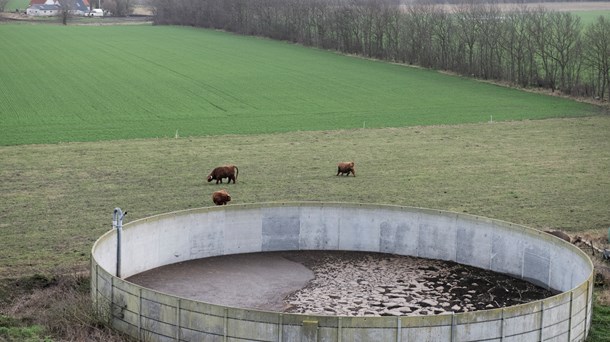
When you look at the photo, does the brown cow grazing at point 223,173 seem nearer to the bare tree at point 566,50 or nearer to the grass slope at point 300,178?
the grass slope at point 300,178

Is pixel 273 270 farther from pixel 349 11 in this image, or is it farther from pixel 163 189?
pixel 349 11

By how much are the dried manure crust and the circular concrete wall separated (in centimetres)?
38

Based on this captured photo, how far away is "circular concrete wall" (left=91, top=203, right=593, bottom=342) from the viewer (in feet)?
69.3

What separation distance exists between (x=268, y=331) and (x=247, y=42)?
87510mm

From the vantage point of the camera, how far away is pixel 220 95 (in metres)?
68.5

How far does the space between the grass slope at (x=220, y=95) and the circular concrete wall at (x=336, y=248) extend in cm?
2161

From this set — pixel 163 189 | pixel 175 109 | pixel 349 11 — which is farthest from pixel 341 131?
pixel 349 11

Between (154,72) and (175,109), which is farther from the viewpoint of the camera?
(154,72)

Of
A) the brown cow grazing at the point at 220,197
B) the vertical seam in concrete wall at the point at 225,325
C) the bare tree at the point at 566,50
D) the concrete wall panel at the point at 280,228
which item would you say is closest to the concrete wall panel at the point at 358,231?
the concrete wall panel at the point at 280,228

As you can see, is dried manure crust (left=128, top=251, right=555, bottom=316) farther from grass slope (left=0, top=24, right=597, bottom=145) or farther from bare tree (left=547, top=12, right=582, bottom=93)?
bare tree (left=547, top=12, right=582, bottom=93)

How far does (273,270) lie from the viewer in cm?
2892

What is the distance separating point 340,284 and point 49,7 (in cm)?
15304

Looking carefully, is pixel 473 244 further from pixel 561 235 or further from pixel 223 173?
pixel 223 173

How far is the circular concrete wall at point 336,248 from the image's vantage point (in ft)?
69.3
